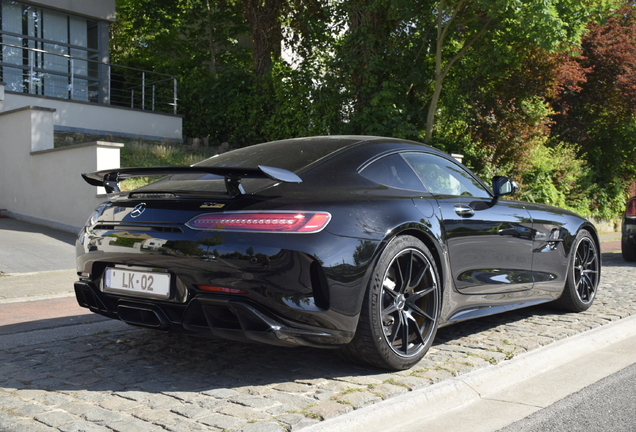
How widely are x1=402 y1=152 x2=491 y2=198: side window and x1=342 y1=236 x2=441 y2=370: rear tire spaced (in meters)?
0.66

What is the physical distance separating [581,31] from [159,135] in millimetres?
11479

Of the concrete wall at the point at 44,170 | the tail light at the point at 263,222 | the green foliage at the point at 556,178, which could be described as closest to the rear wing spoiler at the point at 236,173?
the tail light at the point at 263,222

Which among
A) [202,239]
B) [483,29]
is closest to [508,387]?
[202,239]

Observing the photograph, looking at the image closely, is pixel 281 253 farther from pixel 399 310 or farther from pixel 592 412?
pixel 592 412

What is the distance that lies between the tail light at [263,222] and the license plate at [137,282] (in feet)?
1.19

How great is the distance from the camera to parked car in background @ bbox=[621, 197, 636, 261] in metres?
11.0

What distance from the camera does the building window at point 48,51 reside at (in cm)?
1838

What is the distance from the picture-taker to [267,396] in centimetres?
334

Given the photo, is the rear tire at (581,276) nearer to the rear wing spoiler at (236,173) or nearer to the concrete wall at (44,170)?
the rear wing spoiler at (236,173)

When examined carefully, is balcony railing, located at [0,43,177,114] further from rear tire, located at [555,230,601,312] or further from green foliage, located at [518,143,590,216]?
rear tire, located at [555,230,601,312]

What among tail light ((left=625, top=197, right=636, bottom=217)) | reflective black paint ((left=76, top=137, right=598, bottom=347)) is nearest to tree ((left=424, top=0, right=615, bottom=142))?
tail light ((left=625, top=197, right=636, bottom=217))

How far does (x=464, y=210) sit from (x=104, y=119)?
49.5ft

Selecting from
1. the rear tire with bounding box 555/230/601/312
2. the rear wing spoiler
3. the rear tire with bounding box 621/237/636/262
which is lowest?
the rear tire with bounding box 621/237/636/262

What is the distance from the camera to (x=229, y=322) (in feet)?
11.2
